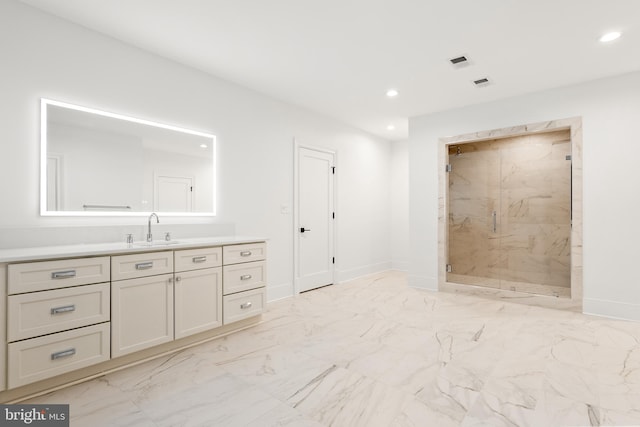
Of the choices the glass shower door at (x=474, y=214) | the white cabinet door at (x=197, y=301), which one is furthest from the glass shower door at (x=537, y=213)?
the white cabinet door at (x=197, y=301)

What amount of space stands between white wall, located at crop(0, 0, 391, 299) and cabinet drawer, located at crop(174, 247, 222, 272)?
0.58 meters

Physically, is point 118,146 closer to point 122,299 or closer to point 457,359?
point 122,299

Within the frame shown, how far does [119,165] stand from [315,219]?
269 centimetres

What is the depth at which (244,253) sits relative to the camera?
3.15 m

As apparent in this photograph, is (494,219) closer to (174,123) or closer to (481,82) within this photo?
(481,82)

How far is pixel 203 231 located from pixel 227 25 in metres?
1.97

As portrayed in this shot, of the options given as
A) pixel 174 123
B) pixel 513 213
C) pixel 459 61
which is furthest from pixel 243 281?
pixel 513 213

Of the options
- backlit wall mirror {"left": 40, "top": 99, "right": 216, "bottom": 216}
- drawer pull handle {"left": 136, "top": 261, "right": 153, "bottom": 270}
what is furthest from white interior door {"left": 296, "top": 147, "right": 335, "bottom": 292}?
drawer pull handle {"left": 136, "top": 261, "right": 153, "bottom": 270}

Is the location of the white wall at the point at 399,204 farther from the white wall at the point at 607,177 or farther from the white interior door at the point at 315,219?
the white wall at the point at 607,177

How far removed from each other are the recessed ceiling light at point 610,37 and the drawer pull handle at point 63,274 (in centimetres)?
456

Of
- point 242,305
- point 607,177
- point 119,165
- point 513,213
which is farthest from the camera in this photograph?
point 513,213

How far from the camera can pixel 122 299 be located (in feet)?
7.63

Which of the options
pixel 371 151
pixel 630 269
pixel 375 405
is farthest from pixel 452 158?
pixel 375 405

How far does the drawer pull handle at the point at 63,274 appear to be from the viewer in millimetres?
2034
